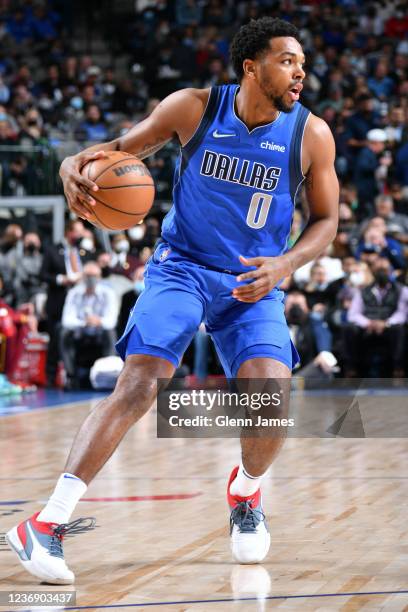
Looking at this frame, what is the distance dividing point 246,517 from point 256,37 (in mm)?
2021

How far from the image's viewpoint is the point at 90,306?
13.7 m

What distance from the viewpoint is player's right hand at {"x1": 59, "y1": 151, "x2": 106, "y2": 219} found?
184 inches

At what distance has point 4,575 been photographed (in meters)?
4.60

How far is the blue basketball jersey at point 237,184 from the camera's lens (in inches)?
194

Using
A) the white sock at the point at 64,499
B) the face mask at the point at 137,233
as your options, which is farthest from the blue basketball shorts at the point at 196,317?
the face mask at the point at 137,233

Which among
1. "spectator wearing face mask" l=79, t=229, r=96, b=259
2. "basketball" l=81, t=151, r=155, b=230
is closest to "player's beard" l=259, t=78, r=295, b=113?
"basketball" l=81, t=151, r=155, b=230

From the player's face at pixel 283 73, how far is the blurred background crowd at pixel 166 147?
811 cm

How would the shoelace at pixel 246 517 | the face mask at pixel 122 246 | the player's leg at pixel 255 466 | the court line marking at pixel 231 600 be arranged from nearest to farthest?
1. the court line marking at pixel 231 600
2. the player's leg at pixel 255 466
3. the shoelace at pixel 246 517
4. the face mask at pixel 122 246

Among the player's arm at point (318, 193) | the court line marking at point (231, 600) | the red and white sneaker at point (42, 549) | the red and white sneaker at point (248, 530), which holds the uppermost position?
the player's arm at point (318, 193)

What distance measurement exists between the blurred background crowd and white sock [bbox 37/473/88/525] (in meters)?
8.45

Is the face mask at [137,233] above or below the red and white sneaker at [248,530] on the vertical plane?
below

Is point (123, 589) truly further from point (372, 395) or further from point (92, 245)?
point (92, 245)

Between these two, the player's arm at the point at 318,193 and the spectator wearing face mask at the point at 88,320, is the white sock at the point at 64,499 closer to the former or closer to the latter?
the player's arm at the point at 318,193

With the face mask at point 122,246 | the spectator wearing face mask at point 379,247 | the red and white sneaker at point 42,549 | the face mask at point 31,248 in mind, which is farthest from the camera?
the face mask at point 122,246
